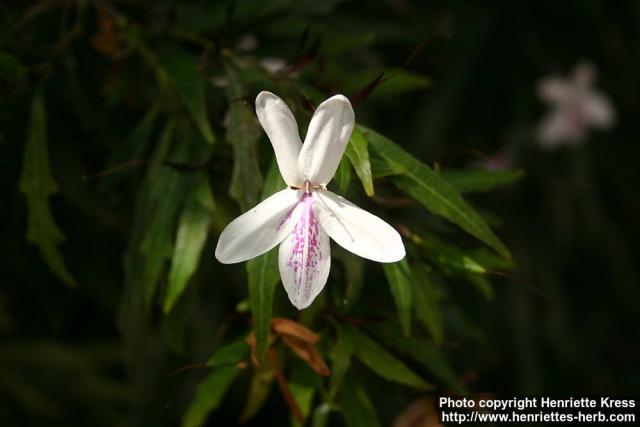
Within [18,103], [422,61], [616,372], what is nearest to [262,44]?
[18,103]

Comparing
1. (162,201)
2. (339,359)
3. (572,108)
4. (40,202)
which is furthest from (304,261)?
(572,108)

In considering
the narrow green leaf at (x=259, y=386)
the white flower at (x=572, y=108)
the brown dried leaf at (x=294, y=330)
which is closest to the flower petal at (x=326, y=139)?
the brown dried leaf at (x=294, y=330)

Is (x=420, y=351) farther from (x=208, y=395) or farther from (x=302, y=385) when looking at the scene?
(x=208, y=395)

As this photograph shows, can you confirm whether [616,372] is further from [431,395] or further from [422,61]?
[431,395]

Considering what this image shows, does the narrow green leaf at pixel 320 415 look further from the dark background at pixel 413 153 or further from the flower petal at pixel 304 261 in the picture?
the flower petal at pixel 304 261

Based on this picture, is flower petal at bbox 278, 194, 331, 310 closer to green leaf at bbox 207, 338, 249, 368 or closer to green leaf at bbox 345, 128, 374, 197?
green leaf at bbox 345, 128, 374, 197

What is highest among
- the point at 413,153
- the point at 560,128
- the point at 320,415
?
the point at 560,128

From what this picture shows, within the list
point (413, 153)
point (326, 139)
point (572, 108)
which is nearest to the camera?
point (326, 139)

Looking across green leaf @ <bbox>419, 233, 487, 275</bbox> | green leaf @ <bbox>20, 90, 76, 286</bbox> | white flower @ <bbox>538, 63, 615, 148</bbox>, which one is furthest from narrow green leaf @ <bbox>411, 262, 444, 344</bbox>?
white flower @ <bbox>538, 63, 615, 148</bbox>
